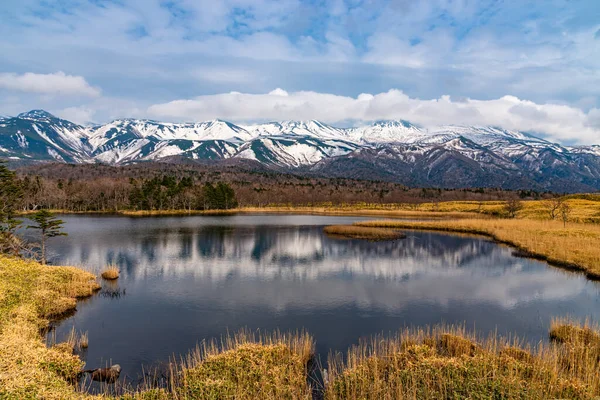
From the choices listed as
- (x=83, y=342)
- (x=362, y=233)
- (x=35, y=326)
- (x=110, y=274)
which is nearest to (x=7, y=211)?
(x=110, y=274)

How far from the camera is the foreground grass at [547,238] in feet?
161

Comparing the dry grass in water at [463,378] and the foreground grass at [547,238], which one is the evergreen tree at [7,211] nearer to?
the dry grass in water at [463,378]

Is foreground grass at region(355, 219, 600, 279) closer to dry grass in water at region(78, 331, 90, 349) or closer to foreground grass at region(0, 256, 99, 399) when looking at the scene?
dry grass in water at region(78, 331, 90, 349)

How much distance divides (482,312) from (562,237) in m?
43.0

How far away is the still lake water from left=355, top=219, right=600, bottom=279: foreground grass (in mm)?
2947

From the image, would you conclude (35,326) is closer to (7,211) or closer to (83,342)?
(83,342)

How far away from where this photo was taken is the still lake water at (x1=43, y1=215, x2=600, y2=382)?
2680cm

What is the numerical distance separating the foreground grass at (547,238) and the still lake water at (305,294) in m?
2.95

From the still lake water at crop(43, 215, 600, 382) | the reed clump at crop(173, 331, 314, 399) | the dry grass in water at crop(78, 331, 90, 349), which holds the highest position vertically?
the reed clump at crop(173, 331, 314, 399)

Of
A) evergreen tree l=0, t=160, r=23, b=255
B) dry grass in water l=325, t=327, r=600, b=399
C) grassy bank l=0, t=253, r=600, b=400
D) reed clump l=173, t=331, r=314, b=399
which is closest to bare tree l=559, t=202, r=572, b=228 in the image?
grassy bank l=0, t=253, r=600, b=400

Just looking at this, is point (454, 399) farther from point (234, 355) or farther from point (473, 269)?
point (473, 269)

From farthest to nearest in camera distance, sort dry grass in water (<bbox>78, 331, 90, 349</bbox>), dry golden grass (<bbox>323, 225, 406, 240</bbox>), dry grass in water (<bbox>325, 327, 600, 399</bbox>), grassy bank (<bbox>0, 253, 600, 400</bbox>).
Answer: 1. dry golden grass (<bbox>323, 225, 406, 240</bbox>)
2. dry grass in water (<bbox>78, 331, 90, 349</bbox>)
3. grassy bank (<bbox>0, 253, 600, 400</bbox>)
4. dry grass in water (<bbox>325, 327, 600, 399</bbox>)

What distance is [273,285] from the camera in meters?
41.0

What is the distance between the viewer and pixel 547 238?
64812 mm
